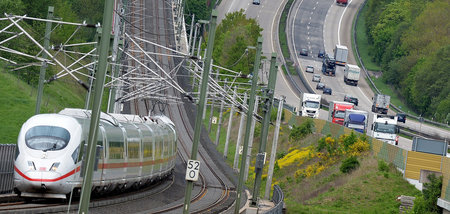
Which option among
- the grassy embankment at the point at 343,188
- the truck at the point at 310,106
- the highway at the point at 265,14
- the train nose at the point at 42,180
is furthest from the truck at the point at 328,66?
the train nose at the point at 42,180

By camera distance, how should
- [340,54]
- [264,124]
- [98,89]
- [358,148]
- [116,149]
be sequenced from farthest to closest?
[340,54] < [358,148] < [264,124] < [116,149] < [98,89]

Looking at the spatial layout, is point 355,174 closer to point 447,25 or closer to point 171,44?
point 171,44

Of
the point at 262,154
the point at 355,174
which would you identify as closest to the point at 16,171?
the point at 262,154

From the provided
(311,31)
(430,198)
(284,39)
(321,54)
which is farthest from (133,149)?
(311,31)

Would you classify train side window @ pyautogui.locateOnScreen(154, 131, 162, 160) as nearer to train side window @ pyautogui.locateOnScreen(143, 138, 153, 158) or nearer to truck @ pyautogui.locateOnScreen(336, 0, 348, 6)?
train side window @ pyautogui.locateOnScreen(143, 138, 153, 158)

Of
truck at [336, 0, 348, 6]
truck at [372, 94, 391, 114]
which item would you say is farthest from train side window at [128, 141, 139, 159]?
truck at [336, 0, 348, 6]

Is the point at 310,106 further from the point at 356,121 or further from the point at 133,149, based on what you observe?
the point at 133,149

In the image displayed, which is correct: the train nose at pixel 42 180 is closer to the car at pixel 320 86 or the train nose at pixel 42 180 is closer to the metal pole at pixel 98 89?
the metal pole at pixel 98 89

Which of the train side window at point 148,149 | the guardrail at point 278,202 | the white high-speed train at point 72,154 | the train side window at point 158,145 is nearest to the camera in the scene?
the white high-speed train at point 72,154
